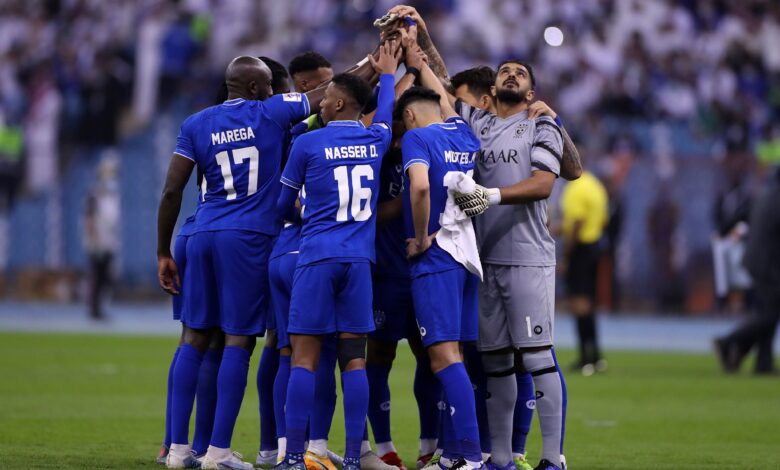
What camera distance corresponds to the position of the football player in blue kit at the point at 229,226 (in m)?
7.88

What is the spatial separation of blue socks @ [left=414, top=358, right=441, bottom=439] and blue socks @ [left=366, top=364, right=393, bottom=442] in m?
0.27

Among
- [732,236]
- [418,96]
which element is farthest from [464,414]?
[732,236]

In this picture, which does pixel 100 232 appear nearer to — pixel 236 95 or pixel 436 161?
pixel 236 95

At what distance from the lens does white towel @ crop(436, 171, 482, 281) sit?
300 inches

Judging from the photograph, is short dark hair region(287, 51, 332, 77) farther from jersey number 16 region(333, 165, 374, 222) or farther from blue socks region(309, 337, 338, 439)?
blue socks region(309, 337, 338, 439)

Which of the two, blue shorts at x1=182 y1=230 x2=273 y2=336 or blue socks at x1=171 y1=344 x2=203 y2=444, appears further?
blue socks at x1=171 y1=344 x2=203 y2=444

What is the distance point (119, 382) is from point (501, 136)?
23.4 feet

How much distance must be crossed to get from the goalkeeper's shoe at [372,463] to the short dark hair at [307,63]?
2.66 m

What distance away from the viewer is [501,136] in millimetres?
8109

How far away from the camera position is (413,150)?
7.59m

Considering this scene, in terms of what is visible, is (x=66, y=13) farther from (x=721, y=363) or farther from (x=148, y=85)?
(x=721, y=363)

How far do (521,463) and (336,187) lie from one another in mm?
2245


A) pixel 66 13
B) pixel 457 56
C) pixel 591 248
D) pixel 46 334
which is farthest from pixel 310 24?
pixel 591 248

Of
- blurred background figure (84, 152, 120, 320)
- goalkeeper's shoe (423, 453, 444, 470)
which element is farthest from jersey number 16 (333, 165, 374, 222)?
blurred background figure (84, 152, 120, 320)
